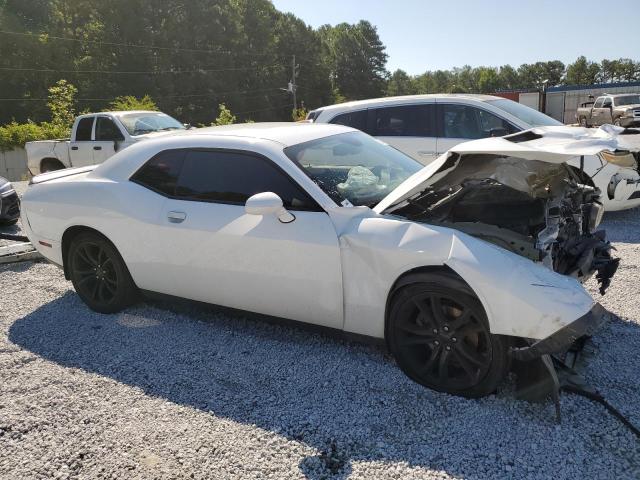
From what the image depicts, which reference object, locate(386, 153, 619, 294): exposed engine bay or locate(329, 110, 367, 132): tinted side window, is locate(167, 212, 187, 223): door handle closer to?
locate(386, 153, 619, 294): exposed engine bay

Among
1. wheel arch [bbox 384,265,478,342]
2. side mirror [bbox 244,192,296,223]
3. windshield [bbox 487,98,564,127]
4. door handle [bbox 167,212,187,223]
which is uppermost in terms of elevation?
windshield [bbox 487,98,564,127]

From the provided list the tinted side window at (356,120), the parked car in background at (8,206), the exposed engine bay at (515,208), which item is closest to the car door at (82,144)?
the parked car in background at (8,206)

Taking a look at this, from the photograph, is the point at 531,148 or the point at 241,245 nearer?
the point at 531,148

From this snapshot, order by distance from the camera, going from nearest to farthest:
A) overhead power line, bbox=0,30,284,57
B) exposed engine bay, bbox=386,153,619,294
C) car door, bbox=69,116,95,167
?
exposed engine bay, bbox=386,153,619,294 → car door, bbox=69,116,95,167 → overhead power line, bbox=0,30,284,57

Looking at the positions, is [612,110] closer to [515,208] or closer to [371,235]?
[515,208]

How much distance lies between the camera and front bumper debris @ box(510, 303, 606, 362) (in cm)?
252

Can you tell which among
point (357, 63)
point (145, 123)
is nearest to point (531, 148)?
point (145, 123)

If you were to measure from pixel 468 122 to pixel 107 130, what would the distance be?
785cm

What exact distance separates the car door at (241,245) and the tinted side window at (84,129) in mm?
8528

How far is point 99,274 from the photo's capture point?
14.3 feet

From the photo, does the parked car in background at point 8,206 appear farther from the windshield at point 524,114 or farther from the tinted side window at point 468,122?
the windshield at point 524,114

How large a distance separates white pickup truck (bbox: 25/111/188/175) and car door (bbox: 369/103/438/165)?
5.18 meters

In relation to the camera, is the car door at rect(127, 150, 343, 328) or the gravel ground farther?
A: the car door at rect(127, 150, 343, 328)

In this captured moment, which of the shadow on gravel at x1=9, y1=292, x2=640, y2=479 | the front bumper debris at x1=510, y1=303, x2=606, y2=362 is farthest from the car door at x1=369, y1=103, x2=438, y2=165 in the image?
the front bumper debris at x1=510, y1=303, x2=606, y2=362
